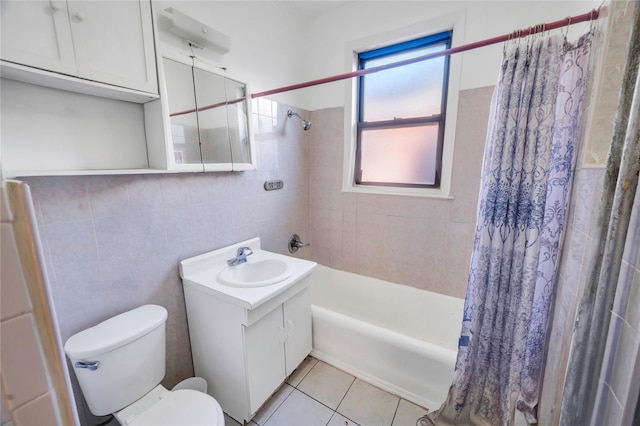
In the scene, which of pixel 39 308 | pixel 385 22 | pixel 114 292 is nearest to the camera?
pixel 39 308

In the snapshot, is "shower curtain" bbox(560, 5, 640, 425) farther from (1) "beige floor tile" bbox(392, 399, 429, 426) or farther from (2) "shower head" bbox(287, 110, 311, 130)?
Result: (2) "shower head" bbox(287, 110, 311, 130)

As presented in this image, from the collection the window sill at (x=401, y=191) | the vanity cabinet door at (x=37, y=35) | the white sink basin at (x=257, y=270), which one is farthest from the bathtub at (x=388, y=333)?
the vanity cabinet door at (x=37, y=35)

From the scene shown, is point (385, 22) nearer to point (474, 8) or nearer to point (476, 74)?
point (474, 8)

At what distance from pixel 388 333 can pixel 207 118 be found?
1.70 metres

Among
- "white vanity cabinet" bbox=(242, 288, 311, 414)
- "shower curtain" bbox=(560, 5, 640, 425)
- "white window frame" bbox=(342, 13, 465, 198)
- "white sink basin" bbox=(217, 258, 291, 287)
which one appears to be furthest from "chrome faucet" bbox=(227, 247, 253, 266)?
"shower curtain" bbox=(560, 5, 640, 425)

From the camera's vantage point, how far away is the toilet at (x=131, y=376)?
1.00 m

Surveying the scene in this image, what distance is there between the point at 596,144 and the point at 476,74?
1.18 metres

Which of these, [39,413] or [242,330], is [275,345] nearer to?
[242,330]

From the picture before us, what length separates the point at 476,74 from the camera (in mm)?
1687

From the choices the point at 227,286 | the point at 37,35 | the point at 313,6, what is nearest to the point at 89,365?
the point at 227,286

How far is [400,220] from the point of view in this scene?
2.12 meters

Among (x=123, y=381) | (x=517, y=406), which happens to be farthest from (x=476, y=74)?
(x=123, y=381)

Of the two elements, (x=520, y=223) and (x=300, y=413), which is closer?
→ (x=520, y=223)

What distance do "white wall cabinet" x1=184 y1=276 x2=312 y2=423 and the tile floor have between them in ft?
0.36
